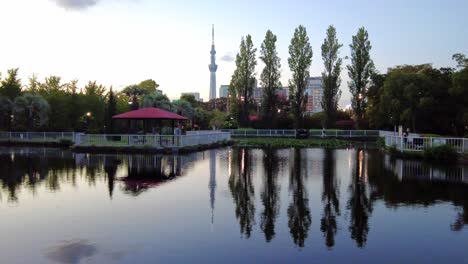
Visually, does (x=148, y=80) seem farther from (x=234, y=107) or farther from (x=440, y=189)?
(x=440, y=189)

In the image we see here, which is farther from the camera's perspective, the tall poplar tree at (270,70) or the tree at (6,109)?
the tall poplar tree at (270,70)

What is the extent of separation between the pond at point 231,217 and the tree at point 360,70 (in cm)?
3211

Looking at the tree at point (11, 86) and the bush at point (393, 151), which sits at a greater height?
the tree at point (11, 86)

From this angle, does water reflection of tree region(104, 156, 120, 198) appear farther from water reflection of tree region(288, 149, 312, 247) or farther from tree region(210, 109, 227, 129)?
tree region(210, 109, 227, 129)

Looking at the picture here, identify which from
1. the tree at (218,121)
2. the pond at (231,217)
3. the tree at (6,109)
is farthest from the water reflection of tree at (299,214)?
the tree at (218,121)

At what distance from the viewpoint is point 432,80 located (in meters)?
30.4

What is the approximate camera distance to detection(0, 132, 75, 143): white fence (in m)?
32.4

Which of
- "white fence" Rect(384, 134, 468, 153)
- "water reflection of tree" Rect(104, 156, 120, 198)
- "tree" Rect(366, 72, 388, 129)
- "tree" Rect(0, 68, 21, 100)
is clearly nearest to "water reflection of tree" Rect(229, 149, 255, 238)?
"water reflection of tree" Rect(104, 156, 120, 198)

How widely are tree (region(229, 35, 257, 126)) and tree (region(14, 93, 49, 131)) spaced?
72.8ft

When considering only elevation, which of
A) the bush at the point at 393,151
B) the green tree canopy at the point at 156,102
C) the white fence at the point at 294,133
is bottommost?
the bush at the point at 393,151

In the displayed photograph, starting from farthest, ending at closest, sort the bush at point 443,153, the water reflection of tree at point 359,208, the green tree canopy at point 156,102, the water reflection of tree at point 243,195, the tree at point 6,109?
1. the green tree canopy at point 156,102
2. the tree at point 6,109
3. the bush at point 443,153
4. the water reflection of tree at point 243,195
5. the water reflection of tree at point 359,208

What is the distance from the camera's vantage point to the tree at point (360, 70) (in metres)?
46.7

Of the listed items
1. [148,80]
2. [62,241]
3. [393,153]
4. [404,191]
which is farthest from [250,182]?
[148,80]

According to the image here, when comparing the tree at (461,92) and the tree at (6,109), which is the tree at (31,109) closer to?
the tree at (6,109)
